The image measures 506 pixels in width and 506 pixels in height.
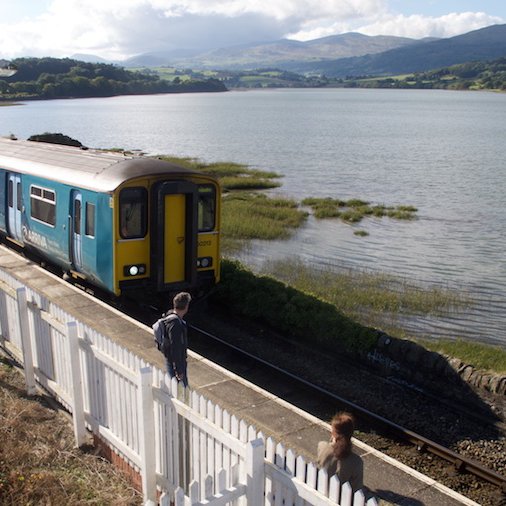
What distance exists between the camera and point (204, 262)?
13062 mm

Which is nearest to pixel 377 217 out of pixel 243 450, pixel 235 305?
pixel 235 305

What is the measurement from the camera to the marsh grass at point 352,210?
105 feet

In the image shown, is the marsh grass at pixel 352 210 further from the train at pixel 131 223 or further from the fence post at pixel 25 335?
the fence post at pixel 25 335

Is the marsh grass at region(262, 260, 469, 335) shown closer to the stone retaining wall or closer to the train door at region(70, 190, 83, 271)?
the stone retaining wall

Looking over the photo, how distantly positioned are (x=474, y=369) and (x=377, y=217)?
21.0 metres

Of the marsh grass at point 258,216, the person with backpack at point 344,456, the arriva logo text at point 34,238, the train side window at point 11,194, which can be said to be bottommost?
the marsh grass at point 258,216

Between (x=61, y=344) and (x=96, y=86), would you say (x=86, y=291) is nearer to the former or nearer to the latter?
(x=61, y=344)

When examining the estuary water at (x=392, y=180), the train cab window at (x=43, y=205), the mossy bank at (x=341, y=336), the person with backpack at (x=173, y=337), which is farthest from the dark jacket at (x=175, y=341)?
the estuary water at (x=392, y=180)

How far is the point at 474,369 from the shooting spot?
11953mm

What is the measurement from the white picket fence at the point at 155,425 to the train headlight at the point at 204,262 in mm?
4401

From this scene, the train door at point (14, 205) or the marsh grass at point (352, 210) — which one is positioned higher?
the train door at point (14, 205)

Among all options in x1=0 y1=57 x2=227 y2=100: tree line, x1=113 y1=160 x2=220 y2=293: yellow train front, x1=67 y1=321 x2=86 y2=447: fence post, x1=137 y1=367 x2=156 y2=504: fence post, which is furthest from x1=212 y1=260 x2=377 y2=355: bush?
x1=0 y1=57 x2=227 y2=100: tree line

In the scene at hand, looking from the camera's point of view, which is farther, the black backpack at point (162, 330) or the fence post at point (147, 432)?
the black backpack at point (162, 330)

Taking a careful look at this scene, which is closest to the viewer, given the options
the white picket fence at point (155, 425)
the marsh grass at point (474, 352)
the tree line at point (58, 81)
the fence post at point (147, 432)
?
the white picket fence at point (155, 425)
